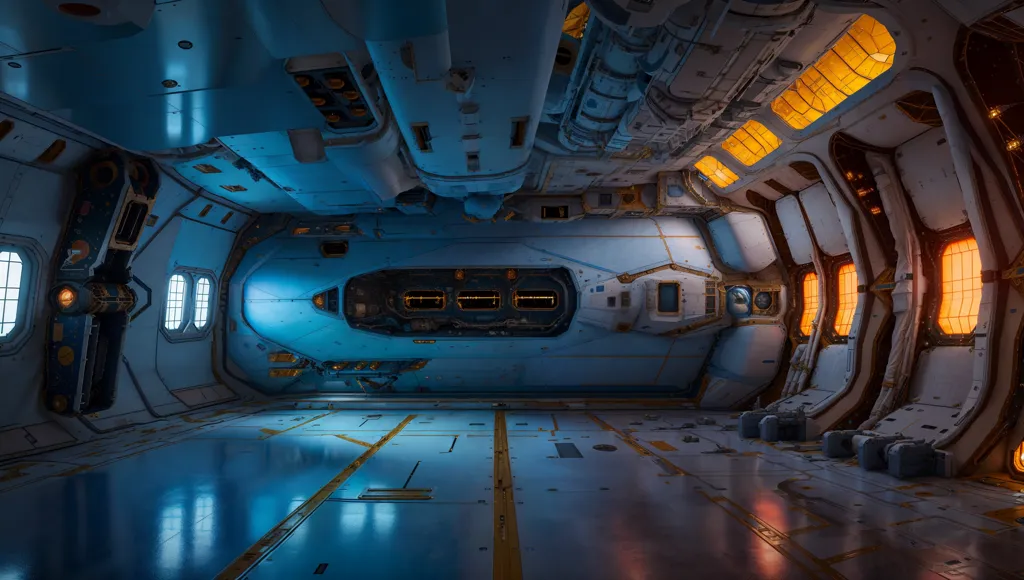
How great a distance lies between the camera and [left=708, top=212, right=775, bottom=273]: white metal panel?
9.84 meters

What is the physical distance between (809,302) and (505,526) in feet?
26.4

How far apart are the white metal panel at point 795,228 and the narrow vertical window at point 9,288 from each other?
1093cm

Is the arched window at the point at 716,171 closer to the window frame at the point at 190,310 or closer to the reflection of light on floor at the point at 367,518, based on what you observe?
the reflection of light on floor at the point at 367,518

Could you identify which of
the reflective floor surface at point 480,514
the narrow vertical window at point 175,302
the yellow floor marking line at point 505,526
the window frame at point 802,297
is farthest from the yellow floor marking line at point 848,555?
the narrow vertical window at point 175,302

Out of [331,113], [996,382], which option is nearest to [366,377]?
[331,113]

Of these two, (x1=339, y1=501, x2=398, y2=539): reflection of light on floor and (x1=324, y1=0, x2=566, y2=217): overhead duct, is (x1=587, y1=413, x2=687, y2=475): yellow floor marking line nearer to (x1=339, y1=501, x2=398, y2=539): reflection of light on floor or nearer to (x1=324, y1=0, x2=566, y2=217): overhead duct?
(x1=339, y1=501, x2=398, y2=539): reflection of light on floor

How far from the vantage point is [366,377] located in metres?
11.0

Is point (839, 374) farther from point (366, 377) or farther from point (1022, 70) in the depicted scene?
point (366, 377)

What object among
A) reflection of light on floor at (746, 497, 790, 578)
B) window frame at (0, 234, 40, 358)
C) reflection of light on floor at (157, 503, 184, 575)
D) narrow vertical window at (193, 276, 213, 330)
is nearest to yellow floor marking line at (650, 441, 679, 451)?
reflection of light on floor at (746, 497, 790, 578)

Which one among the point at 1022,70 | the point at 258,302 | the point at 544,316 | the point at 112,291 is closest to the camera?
the point at 1022,70

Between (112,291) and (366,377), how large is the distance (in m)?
4.71

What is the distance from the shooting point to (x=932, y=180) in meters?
6.46

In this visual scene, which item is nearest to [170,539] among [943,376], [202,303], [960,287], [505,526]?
[505,526]

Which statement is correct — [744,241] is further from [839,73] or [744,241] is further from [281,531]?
[281,531]
